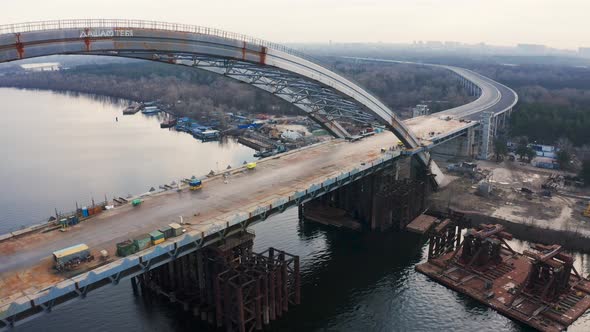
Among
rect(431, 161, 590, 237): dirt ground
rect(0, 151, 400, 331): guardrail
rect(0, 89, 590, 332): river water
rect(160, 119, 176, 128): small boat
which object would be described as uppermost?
rect(0, 151, 400, 331): guardrail

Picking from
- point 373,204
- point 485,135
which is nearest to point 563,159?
point 485,135

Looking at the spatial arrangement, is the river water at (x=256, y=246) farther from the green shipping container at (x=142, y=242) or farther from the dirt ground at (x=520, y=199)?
the dirt ground at (x=520, y=199)

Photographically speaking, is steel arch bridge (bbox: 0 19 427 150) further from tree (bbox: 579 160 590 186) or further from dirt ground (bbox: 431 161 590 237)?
tree (bbox: 579 160 590 186)

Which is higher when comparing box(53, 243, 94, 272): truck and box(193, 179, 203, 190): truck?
box(193, 179, 203, 190): truck

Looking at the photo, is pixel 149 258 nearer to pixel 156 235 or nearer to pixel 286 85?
pixel 156 235

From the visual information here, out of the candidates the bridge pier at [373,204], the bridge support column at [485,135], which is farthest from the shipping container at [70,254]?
the bridge support column at [485,135]

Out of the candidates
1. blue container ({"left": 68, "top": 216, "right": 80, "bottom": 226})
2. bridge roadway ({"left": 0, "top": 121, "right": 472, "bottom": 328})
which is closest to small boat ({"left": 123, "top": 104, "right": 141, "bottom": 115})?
bridge roadway ({"left": 0, "top": 121, "right": 472, "bottom": 328})
